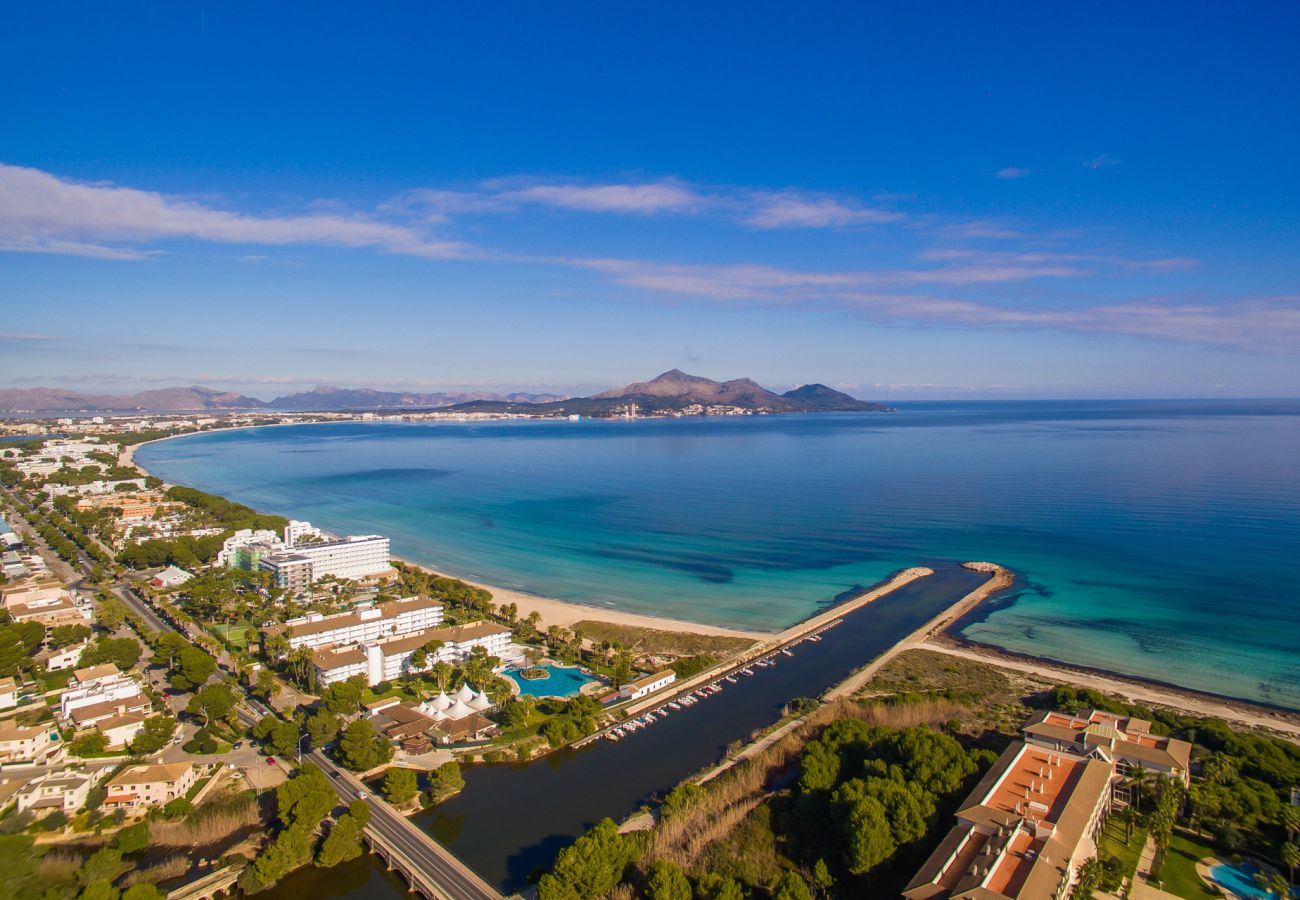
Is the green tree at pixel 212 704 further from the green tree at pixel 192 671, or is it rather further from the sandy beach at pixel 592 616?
the sandy beach at pixel 592 616

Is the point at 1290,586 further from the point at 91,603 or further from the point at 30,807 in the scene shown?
the point at 91,603

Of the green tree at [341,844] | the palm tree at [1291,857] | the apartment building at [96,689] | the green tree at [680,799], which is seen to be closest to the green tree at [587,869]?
the green tree at [680,799]

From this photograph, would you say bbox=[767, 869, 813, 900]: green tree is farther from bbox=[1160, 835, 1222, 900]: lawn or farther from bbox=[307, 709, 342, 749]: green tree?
bbox=[307, 709, 342, 749]: green tree

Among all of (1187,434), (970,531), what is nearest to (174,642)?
(970,531)

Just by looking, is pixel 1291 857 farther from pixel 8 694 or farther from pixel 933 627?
pixel 8 694

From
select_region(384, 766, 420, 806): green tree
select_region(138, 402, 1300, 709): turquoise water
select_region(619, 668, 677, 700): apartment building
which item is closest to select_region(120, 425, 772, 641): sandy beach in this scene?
select_region(138, 402, 1300, 709): turquoise water

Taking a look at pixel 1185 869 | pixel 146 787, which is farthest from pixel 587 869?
pixel 1185 869
